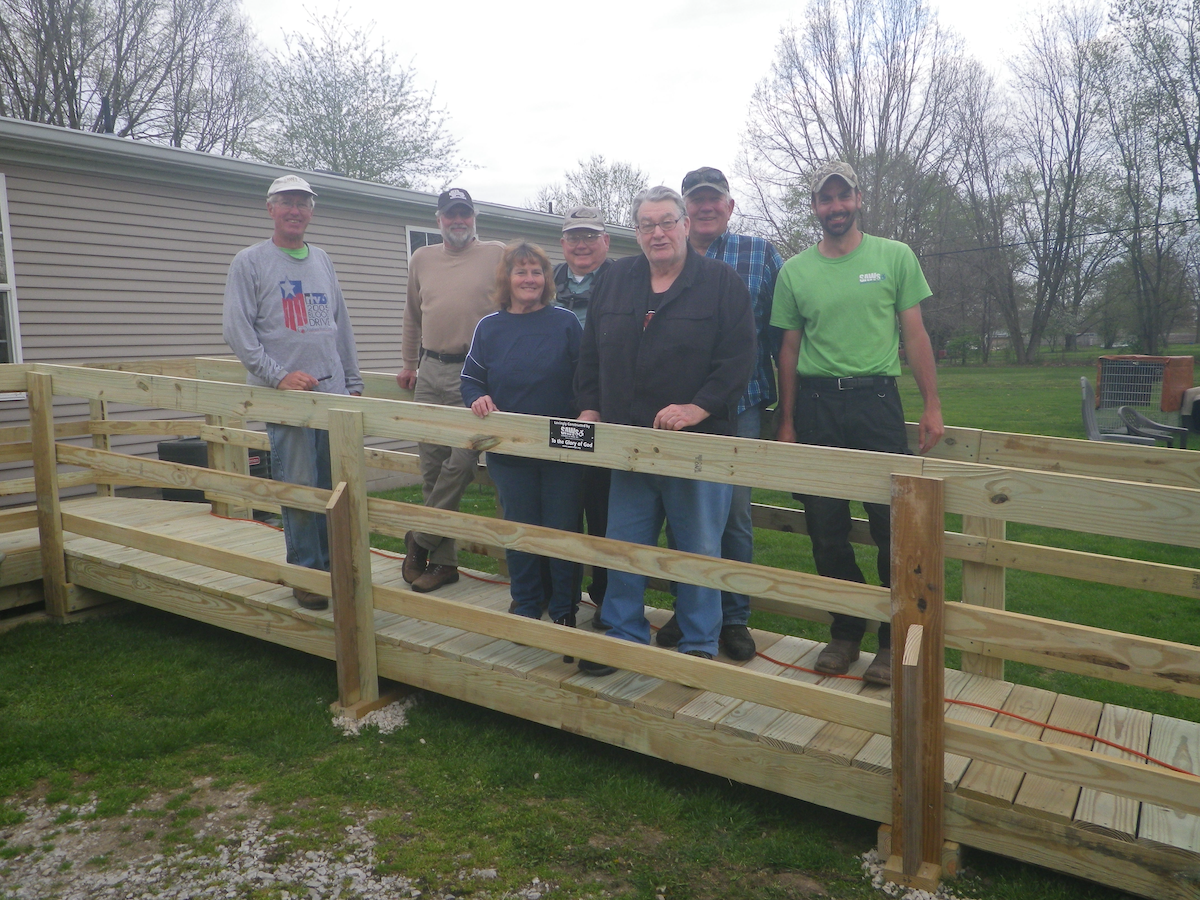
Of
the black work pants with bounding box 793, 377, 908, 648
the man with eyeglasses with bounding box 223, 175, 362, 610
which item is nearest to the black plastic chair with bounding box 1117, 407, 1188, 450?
the black work pants with bounding box 793, 377, 908, 648

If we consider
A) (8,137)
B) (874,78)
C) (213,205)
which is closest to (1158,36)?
(874,78)

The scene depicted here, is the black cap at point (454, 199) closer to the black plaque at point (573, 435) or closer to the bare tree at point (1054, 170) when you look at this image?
the black plaque at point (573, 435)

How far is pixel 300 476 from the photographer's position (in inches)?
167

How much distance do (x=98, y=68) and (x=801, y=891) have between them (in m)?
22.8

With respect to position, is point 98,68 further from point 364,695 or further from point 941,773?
point 941,773

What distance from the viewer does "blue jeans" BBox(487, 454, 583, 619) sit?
12.1 feet

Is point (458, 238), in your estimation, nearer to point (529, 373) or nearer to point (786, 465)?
point (529, 373)

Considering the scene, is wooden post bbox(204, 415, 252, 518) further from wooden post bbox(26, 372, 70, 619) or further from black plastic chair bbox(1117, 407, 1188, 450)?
black plastic chair bbox(1117, 407, 1188, 450)

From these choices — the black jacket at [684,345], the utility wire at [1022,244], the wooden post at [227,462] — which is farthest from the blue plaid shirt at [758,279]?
the utility wire at [1022,244]

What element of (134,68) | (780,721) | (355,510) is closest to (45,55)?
(134,68)

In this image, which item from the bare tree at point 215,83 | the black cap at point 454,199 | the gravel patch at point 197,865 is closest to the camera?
the gravel patch at point 197,865

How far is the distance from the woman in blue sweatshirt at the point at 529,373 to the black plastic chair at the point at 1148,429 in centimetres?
861

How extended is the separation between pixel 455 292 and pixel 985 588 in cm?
277

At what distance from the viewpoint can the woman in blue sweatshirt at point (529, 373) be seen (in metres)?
3.66
